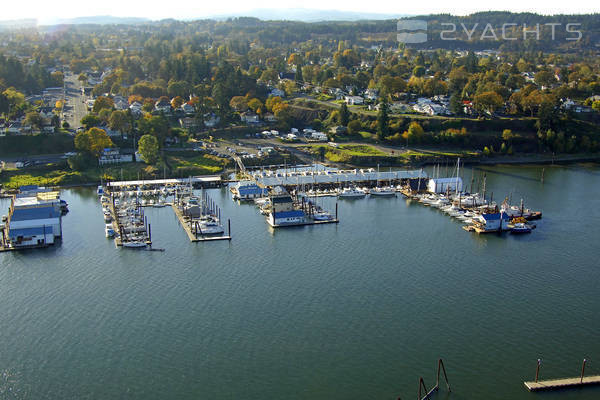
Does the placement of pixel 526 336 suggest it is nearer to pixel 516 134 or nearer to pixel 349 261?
pixel 349 261

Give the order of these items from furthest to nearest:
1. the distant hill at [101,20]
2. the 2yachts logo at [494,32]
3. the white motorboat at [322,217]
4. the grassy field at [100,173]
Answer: the distant hill at [101,20] < the 2yachts logo at [494,32] < the grassy field at [100,173] < the white motorboat at [322,217]

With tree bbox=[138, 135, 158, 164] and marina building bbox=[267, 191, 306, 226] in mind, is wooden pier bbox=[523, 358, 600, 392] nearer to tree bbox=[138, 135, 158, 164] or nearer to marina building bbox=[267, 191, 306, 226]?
marina building bbox=[267, 191, 306, 226]

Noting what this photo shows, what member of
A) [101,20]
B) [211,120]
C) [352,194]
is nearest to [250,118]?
[211,120]

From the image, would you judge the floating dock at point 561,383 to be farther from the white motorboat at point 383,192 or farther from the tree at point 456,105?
the tree at point 456,105

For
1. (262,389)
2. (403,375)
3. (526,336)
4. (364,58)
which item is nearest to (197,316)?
(262,389)

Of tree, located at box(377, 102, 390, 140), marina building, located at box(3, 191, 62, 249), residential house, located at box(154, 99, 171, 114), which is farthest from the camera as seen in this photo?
residential house, located at box(154, 99, 171, 114)

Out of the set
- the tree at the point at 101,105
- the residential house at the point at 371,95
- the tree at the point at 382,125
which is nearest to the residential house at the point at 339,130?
the tree at the point at 382,125

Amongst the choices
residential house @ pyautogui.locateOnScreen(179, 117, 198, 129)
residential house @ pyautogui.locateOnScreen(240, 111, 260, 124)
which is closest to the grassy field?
residential house @ pyautogui.locateOnScreen(179, 117, 198, 129)
